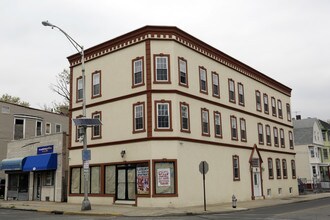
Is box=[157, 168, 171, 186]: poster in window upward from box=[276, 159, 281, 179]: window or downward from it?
downward

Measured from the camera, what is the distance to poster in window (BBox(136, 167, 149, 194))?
25717 millimetres

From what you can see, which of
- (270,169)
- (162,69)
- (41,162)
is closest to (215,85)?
(162,69)

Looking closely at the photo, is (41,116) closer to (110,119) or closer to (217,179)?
(110,119)

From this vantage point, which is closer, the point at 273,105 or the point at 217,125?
the point at 217,125

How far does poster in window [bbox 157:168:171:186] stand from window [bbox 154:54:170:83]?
5991 millimetres

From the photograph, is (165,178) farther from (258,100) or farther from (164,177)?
(258,100)

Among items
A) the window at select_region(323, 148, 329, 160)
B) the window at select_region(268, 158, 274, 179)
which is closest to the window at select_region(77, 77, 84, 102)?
the window at select_region(268, 158, 274, 179)

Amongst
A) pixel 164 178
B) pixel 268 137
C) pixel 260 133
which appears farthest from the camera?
pixel 268 137

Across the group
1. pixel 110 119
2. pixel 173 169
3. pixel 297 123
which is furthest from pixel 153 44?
pixel 297 123

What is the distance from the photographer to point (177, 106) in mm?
27031

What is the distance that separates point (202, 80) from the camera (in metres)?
30.6

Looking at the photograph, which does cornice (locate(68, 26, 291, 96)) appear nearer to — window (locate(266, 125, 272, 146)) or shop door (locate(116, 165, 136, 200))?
window (locate(266, 125, 272, 146))

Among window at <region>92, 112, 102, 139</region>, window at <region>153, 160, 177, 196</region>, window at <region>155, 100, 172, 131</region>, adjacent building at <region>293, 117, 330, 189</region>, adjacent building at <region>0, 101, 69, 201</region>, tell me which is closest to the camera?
window at <region>153, 160, 177, 196</region>

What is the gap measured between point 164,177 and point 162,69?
7238mm
